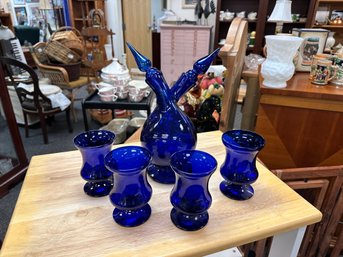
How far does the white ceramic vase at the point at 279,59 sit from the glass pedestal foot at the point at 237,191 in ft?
2.05

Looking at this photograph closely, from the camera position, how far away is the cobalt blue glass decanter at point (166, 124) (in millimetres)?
693

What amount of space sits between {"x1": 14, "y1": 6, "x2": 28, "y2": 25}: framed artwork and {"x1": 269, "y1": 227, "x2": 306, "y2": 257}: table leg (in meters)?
6.01

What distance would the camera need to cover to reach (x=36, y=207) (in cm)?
64

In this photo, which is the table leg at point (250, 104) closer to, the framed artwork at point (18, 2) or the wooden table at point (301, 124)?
the wooden table at point (301, 124)

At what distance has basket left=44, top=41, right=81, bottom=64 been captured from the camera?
2943mm

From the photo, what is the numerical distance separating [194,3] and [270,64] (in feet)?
11.9

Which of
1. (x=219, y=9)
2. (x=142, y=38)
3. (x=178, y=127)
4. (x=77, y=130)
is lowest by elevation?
(x=77, y=130)

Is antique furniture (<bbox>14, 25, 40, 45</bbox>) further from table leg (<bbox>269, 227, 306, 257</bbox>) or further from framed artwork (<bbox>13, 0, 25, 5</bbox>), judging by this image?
table leg (<bbox>269, 227, 306, 257</bbox>)

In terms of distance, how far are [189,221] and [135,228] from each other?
0.40 ft

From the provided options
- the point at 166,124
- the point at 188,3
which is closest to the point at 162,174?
the point at 166,124

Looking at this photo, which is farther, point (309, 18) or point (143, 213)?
point (309, 18)

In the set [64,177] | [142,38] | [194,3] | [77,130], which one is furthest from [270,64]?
[142,38]

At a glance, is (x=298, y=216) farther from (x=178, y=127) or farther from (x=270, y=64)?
(x=270, y=64)

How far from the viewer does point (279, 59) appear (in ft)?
3.74
